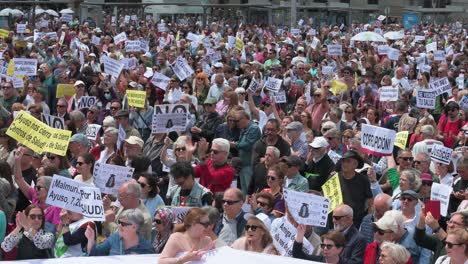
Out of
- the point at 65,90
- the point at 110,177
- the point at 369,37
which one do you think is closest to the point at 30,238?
the point at 110,177

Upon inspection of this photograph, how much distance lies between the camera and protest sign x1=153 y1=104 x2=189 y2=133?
42.6 ft

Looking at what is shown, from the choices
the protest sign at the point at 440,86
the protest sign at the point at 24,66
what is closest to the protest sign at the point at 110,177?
the protest sign at the point at 440,86

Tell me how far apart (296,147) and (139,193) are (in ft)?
12.7

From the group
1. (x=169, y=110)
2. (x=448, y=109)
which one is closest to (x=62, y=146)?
(x=169, y=110)

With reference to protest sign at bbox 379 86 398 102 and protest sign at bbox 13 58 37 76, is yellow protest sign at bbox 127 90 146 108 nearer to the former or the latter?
protest sign at bbox 379 86 398 102

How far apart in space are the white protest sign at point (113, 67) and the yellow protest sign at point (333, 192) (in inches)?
364

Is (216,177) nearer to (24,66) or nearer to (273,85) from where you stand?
(273,85)

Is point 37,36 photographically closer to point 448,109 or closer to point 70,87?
point 70,87

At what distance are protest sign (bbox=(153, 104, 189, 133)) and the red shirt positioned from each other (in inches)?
64.7

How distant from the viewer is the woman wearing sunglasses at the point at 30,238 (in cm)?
868

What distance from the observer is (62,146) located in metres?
11.5

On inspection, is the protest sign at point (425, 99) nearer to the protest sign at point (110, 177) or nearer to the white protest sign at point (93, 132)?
the white protest sign at point (93, 132)

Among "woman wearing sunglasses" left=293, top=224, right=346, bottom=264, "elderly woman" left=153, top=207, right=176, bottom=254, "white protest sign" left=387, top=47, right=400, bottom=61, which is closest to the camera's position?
"woman wearing sunglasses" left=293, top=224, right=346, bottom=264

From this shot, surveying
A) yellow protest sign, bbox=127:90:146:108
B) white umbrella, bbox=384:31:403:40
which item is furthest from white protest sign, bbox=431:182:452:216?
white umbrella, bbox=384:31:403:40
